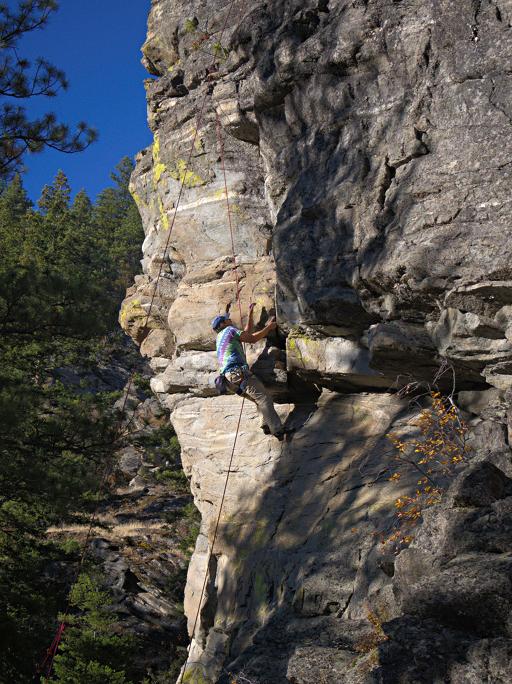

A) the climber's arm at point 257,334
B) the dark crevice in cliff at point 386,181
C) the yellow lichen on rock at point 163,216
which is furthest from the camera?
the yellow lichen on rock at point 163,216

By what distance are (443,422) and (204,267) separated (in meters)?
5.35

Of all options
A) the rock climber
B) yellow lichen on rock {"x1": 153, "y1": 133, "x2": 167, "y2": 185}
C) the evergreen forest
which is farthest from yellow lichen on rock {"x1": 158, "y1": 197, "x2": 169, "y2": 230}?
the rock climber

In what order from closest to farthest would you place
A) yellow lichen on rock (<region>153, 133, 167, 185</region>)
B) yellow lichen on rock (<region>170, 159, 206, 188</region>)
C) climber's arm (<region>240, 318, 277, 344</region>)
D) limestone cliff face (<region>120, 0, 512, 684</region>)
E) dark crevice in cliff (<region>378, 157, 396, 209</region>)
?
limestone cliff face (<region>120, 0, 512, 684</region>)
dark crevice in cliff (<region>378, 157, 396, 209</region>)
climber's arm (<region>240, 318, 277, 344</region>)
yellow lichen on rock (<region>170, 159, 206, 188</region>)
yellow lichen on rock (<region>153, 133, 167, 185</region>)

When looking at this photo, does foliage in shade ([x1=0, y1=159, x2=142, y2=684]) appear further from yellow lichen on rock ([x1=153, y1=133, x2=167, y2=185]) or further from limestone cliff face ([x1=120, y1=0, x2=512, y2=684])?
yellow lichen on rock ([x1=153, y1=133, x2=167, y2=185])

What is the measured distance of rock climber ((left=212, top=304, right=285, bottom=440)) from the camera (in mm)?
9141

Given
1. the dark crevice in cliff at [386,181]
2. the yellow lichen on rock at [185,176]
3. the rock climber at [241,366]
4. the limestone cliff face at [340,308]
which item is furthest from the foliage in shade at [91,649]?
the dark crevice in cliff at [386,181]

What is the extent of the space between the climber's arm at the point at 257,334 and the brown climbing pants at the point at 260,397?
473 millimetres

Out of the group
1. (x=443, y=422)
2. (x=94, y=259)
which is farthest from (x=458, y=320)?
(x=94, y=259)

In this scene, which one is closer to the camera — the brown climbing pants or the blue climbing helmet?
the brown climbing pants

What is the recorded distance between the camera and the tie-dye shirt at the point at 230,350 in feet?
30.0

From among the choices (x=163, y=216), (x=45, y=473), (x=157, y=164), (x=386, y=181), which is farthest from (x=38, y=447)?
(x=386, y=181)

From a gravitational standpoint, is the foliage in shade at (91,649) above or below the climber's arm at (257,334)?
below

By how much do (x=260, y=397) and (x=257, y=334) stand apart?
902 millimetres

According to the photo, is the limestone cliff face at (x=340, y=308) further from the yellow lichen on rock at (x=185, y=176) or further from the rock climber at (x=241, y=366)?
the rock climber at (x=241, y=366)
